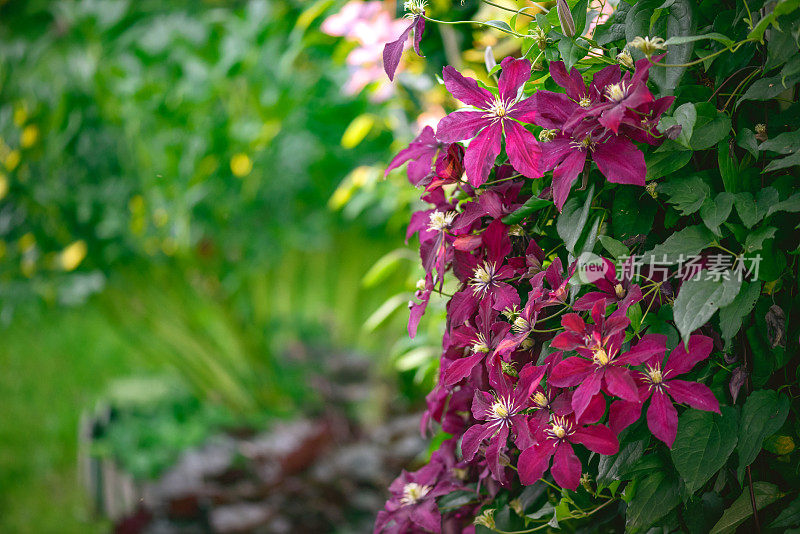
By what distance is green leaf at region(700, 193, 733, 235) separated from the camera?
48 cm

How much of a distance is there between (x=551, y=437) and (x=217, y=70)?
1849 mm

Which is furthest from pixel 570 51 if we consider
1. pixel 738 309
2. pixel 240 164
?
pixel 240 164

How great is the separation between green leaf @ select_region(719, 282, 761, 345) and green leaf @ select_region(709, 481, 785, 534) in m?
0.15

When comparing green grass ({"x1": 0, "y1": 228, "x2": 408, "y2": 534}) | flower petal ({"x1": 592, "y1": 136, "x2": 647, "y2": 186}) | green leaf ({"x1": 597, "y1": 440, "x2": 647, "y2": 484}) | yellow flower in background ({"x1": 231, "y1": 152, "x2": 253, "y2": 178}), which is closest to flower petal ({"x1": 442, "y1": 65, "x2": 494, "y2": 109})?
flower petal ({"x1": 592, "y1": 136, "x2": 647, "y2": 186})

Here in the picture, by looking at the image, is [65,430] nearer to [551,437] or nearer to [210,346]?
[210,346]

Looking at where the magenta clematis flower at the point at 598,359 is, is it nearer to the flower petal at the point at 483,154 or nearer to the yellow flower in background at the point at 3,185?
the flower petal at the point at 483,154

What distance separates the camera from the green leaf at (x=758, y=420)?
0.50m

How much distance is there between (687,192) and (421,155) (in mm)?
269

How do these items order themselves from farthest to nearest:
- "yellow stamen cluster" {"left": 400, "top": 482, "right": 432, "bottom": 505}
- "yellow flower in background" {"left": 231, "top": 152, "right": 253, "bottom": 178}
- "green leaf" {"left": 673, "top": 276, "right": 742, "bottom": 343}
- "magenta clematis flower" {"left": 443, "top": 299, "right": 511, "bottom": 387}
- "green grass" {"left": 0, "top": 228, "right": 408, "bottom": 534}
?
"green grass" {"left": 0, "top": 228, "right": 408, "bottom": 534} < "yellow flower in background" {"left": 231, "top": 152, "right": 253, "bottom": 178} < "yellow stamen cluster" {"left": 400, "top": 482, "right": 432, "bottom": 505} < "magenta clematis flower" {"left": 443, "top": 299, "right": 511, "bottom": 387} < "green leaf" {"left": 673, "top": 276, "right": 742, "bottom": 343}

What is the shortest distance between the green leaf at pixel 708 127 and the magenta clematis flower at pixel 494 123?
125 millimetres

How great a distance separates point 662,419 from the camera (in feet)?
1.57

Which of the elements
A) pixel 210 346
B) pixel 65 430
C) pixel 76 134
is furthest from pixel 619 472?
pixel 65 430

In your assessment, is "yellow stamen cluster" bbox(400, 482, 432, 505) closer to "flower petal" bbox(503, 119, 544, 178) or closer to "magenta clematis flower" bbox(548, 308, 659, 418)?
"magenta clematis flower" bbox(548, 308, 659, 418)

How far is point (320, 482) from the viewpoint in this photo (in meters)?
1.79
